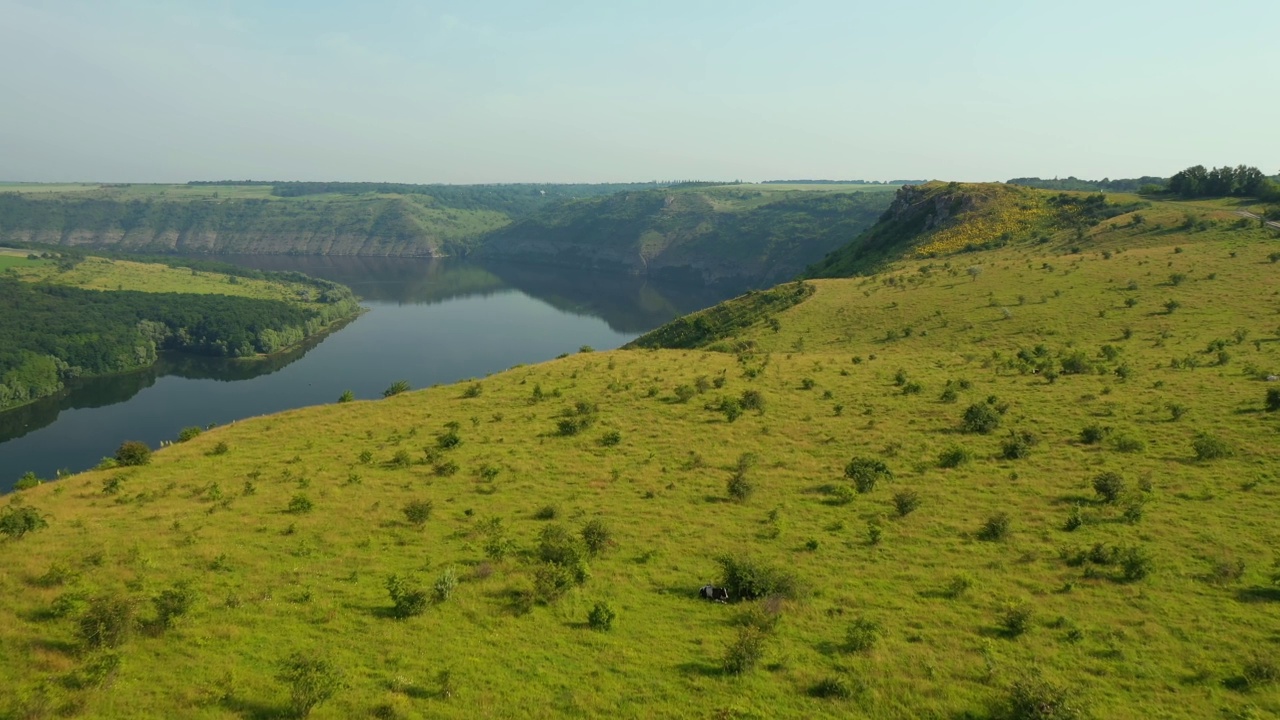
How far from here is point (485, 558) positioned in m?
24.2

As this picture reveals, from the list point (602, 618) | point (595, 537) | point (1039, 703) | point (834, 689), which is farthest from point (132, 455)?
point (1039, 703)

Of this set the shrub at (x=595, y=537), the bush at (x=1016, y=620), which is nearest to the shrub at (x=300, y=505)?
the shrub at (x=595, y=537)

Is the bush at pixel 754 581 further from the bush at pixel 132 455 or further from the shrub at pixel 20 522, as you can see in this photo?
the bush at pixel 132 455

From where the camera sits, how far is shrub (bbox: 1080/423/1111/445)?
33.2 meters

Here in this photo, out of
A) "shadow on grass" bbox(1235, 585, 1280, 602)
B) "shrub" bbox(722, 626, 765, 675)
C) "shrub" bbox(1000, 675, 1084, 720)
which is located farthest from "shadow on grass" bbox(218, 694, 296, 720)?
"shadow on grass" bbox(1235, 585, 1280, 602)

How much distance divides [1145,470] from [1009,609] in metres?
15.8

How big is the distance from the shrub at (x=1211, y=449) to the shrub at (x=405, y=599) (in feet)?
115

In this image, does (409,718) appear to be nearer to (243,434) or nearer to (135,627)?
(135,627)

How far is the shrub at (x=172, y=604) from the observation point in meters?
18.9

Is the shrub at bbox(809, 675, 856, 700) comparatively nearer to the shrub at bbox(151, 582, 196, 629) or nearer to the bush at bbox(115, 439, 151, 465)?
the shrub at bbox(151, 582, 196, 629)

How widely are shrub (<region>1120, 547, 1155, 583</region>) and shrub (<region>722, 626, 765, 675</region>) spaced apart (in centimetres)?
1365

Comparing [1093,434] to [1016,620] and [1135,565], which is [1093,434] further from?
[1016,620]

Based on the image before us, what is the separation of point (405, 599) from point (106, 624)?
8.03 meters

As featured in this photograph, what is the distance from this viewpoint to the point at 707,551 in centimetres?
2480
